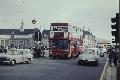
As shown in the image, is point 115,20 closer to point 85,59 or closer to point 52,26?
point 85,59

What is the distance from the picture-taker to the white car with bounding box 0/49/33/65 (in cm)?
2910

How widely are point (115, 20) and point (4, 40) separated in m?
132

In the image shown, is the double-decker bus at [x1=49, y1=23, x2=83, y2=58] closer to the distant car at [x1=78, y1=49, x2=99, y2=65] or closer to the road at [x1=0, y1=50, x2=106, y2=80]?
the distant car at [x1=78, y1=49, x2=99, y2=65]

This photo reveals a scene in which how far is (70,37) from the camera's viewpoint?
4138 centimetres

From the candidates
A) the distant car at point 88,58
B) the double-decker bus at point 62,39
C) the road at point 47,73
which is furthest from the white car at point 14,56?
the double-decker bus at point 62,39

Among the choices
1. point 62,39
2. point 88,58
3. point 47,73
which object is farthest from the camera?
point 62,39

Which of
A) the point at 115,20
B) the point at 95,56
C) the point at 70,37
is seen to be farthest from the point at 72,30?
the point at 115,20

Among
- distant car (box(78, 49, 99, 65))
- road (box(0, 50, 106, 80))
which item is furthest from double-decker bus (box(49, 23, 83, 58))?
road (box(0, 50, 106, 80))

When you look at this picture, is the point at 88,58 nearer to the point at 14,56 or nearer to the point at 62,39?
the point at 14,56

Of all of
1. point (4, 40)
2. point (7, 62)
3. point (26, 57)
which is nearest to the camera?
point (7, 62)

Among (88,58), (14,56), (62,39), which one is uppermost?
(62,39)

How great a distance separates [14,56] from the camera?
2958 cm

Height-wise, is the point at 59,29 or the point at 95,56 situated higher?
the point at 59,29

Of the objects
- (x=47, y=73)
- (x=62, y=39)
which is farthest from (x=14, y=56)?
(x=62, y=39)
